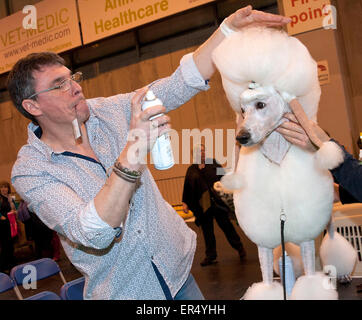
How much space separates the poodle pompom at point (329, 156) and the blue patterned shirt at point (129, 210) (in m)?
0.43

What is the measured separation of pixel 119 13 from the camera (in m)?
4.93

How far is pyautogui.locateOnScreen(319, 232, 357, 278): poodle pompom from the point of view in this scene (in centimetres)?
116

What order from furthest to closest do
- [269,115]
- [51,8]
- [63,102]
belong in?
[51,8], [63,102], [269,115]

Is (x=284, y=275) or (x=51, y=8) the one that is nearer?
(x=284, y=275)

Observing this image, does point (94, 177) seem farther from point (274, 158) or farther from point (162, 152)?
point (274, 158)

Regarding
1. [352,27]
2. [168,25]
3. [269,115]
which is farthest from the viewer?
[168,25]

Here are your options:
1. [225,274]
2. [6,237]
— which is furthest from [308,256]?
[6,237]

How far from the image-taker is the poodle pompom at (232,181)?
0.99m

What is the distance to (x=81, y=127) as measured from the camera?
4.12 feet

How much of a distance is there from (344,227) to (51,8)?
15.6ft

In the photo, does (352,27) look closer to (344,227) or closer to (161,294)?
(344,227)

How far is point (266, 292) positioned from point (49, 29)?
5101 millimetres

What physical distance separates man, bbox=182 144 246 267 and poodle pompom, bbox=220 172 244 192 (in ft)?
2.68

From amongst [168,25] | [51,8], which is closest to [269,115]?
[51,8]
